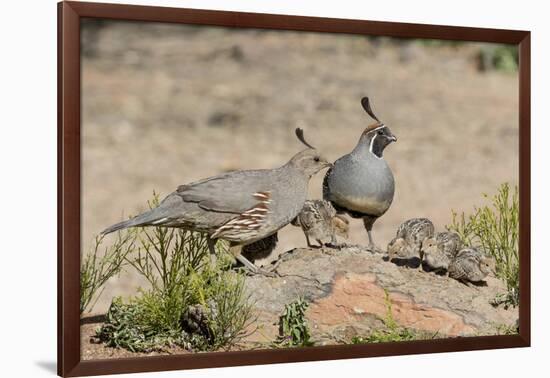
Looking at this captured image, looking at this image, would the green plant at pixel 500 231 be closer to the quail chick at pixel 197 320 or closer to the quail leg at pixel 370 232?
the quail leg at pixel 370 232

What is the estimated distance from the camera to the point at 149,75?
6.30m

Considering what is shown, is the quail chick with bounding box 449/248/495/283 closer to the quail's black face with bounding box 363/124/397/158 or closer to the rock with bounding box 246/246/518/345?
the rock with bounding box 246/246/518/345

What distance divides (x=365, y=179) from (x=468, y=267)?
0.94 metres

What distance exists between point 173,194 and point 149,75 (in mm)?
734

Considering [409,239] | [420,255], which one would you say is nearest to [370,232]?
[409,239]

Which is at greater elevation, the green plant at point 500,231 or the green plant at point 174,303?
the green plant at point 500,231

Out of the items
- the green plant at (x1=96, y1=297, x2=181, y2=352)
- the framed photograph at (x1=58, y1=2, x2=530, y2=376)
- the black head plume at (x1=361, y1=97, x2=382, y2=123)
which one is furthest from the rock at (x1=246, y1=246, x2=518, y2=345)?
the black head plume at (x1=361, y1=97, x2=382, y2=123)

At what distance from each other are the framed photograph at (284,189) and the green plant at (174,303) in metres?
0.01

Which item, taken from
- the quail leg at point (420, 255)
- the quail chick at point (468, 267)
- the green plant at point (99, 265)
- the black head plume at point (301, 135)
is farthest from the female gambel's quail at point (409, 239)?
the green plant at point (99, 265)

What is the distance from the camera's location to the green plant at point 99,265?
6.04 meters

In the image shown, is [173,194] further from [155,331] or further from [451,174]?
[451,174]

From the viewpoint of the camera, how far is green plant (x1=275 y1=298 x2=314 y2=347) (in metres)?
6.42

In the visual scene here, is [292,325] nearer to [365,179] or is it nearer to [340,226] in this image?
[340,226]

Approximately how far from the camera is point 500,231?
7.25 m
